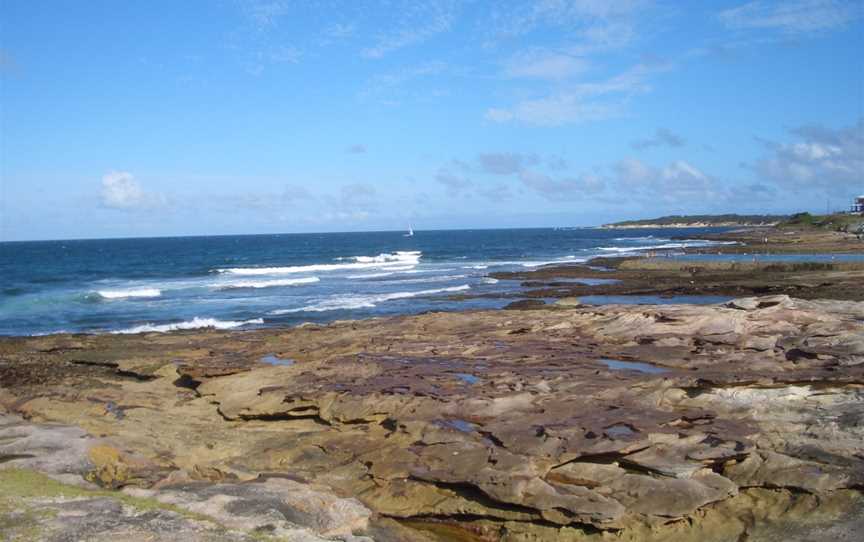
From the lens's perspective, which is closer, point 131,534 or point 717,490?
point 131,534

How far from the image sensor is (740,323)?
69.6 feet

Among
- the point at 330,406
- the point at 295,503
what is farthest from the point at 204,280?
the point at 295,503

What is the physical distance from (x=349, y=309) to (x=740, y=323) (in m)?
22.3

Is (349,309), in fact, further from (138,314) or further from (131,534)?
(131,534)

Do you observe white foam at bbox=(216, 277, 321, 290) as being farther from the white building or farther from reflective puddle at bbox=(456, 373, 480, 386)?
the white building

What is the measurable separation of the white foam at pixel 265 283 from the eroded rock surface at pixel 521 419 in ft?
101

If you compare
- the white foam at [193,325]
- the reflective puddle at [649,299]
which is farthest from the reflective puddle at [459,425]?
the reflective puddle at [649,299]

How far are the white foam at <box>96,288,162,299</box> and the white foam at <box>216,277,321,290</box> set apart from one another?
192 inches

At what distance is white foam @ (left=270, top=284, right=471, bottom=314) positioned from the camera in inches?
1535

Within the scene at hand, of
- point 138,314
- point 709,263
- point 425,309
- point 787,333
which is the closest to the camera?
point 787,333

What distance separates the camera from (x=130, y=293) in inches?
1983

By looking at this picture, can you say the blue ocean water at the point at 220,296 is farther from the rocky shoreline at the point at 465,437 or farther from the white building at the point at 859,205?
the white building at the point at 859,205

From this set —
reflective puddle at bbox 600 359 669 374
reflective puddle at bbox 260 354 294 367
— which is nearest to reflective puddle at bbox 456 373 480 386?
reflective puddle at bbox 600 359 669 374

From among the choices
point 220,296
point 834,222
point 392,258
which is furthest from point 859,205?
point 220,296
